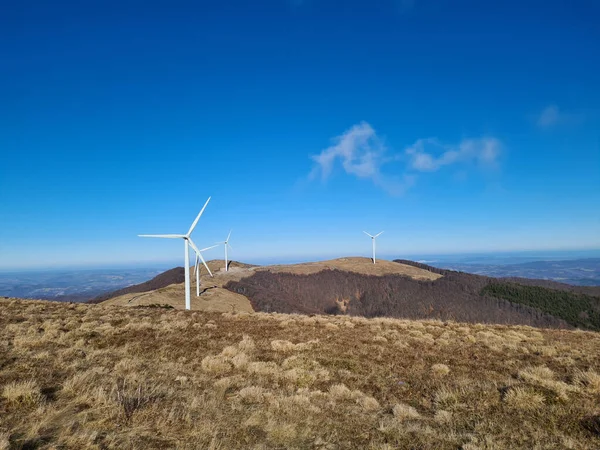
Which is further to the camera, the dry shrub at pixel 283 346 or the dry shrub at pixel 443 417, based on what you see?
the dry shrub at pixel 283 346

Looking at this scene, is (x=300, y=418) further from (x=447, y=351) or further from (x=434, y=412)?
(x=447, y=351)

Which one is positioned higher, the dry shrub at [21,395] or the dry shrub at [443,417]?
the dry shrub at [21,395]

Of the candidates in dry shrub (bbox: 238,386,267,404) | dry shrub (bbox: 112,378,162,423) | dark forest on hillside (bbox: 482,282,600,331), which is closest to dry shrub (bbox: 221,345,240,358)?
dry shrub (bbox: 238,386,267,404)

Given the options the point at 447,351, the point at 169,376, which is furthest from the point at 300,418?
the point at 447,351

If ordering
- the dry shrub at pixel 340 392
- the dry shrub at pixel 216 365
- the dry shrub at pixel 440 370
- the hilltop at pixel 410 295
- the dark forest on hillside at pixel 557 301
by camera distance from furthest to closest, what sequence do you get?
1. the dark forest on hillside at pixel 557 301
2. the hilltop at pixel 410 295
3. the dry shrub at pixel 440 370
4. the dry shrub at pixel 216 365
5. the dry shrub at pixel 340 392

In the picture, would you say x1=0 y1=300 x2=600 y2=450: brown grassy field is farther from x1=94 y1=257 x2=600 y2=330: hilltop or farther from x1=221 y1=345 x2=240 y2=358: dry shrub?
x1=94 y1=257 x2=600 y2=330: hilltop

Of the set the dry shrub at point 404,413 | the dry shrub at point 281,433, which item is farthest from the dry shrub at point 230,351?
the dry shrub at point 404,413

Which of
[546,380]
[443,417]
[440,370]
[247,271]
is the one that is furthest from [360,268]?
[443,417]

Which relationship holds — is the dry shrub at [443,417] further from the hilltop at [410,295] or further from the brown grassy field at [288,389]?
the hilltop at [410,295]
